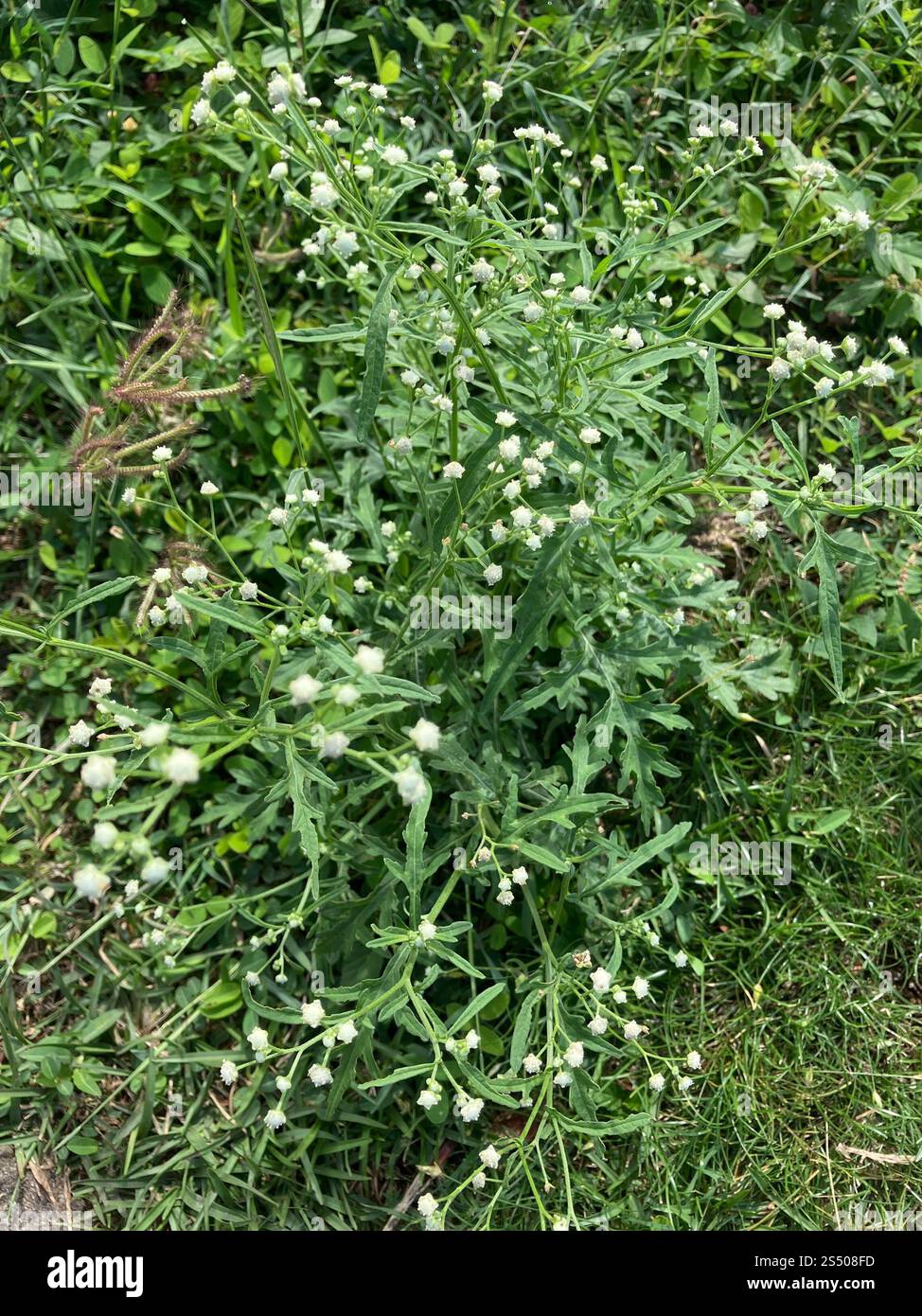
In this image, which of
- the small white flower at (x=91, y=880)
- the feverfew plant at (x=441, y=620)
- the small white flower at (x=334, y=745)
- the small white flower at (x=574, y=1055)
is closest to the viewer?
the small white flower at (x=91, y=880)

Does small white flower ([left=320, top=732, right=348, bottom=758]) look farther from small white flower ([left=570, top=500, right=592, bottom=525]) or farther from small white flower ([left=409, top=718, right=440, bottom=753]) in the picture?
small white flower ([left=570, top=500, right=592, bottom=525])

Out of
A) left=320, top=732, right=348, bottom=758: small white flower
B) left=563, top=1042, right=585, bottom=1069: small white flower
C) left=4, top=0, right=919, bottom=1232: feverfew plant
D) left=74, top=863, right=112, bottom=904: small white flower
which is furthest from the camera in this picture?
left=563, top=1042, right=585, bottom=1069: small white flower

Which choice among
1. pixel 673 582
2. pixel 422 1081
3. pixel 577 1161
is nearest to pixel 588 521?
pixel 673 582

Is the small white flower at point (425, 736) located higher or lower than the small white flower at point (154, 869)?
higher

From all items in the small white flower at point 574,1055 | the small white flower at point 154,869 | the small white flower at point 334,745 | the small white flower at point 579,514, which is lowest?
the small white flower at point 574,1055

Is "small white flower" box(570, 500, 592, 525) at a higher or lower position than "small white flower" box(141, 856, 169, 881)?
higher

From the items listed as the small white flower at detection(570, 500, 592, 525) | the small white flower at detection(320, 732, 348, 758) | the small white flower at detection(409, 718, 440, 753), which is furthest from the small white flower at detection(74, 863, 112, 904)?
the small white flower at detection(570, 500, 592, 525)

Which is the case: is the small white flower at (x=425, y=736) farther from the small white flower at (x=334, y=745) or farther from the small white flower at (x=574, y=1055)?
the small white flower at (x=574, y=1055)

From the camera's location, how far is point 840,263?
424 centimetres

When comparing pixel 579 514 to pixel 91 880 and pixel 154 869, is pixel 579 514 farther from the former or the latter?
pixel 91 880

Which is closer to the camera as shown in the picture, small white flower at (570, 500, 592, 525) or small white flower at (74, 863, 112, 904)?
small white flower at (74, 863, 112, 904)

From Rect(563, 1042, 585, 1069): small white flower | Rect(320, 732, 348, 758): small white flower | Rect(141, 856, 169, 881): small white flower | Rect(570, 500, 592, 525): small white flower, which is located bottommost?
Rect(563, 1042, 585, 1069): small white flower

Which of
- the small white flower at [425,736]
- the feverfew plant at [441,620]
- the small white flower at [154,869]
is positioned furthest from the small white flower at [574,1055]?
the small white flower at [154,869]
